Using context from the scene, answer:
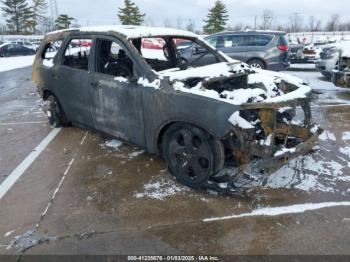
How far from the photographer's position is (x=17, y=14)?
71.2 m

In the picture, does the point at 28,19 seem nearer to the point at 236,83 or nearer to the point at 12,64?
the point at 12,64

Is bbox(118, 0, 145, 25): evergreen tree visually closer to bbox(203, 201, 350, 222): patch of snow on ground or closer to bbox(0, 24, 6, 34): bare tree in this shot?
bbox(0, 24, 6, 34): bare tree

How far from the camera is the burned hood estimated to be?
161 inches

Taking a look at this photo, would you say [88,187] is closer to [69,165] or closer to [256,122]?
[69,165]

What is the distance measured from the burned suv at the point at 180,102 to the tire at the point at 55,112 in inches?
8.7

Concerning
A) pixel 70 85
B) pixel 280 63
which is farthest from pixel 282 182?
pixel 280 63

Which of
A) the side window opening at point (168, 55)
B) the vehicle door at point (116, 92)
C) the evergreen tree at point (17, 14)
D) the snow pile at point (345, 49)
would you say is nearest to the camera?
the vehicle door at point (116, 92)

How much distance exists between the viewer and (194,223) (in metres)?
3.49

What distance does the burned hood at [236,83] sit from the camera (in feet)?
13.4

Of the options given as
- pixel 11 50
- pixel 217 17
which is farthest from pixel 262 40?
pixel 217 17

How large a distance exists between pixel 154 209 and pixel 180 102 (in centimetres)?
115

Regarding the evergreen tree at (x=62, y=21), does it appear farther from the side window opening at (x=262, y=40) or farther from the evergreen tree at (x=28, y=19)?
the side window opening at (x=262, y=40)

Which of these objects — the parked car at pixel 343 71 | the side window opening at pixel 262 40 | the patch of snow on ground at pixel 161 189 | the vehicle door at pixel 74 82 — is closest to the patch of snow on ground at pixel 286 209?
the patch of snow on ground at pixel 161 189

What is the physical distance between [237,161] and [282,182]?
2.49 feet
